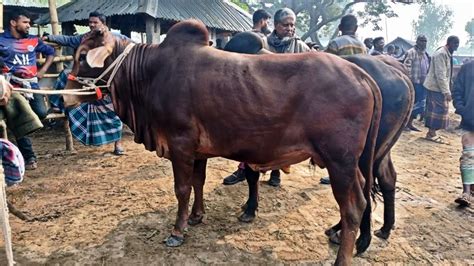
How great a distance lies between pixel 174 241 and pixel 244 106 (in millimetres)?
1416

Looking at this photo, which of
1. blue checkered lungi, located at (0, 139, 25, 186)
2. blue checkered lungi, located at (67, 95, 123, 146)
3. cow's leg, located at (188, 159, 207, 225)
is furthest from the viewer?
blue checkered lungi, located at (67, 95, 123, 146)

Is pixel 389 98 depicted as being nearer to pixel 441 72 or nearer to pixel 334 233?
pixel 334 233

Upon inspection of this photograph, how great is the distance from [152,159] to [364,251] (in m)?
3.79

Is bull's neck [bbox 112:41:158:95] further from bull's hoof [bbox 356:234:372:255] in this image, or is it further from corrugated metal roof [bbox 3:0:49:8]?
corrugated metal roof [bbox 3:0:49:8]

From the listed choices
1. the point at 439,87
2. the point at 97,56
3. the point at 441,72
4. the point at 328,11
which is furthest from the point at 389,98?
the point at 328,11

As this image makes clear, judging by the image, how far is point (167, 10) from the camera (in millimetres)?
9000

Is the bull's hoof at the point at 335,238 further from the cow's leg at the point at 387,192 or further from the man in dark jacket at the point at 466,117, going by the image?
the man in dark jacket at the point at 466,117

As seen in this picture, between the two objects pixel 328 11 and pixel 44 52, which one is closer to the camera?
pixel 44 52

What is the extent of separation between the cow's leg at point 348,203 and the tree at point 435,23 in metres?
80.2

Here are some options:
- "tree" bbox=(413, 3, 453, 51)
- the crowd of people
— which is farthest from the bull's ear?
"tree" bbox=(413, 3, 453, 51)

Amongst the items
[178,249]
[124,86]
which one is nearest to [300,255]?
[178,249]

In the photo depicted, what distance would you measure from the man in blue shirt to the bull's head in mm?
2318

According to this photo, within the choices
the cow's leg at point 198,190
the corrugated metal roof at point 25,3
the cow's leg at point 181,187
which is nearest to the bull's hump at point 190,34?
the cow's leg at point 181,187

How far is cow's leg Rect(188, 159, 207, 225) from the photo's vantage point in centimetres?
389
